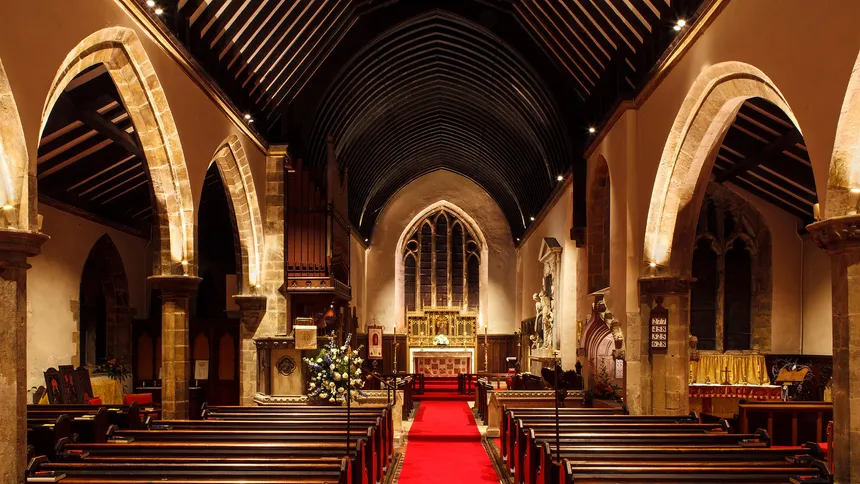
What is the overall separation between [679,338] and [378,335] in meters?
13.7

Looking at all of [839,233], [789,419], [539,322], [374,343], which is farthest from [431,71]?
[839,233]

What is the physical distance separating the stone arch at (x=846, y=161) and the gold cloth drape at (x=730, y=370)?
29.1 ft

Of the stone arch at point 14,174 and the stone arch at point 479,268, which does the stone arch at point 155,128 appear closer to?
the stone arch at point 14,174

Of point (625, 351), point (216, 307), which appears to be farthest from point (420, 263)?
point (625, 351)

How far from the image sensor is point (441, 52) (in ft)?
57.8

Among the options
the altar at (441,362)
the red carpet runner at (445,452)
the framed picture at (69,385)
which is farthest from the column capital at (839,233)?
the altar at (441,362)

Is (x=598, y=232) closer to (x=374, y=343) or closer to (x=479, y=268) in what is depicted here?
(x=374, y=343)

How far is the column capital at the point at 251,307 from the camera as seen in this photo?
13.0 meters

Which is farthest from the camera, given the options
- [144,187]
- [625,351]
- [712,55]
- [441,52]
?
[441,52]

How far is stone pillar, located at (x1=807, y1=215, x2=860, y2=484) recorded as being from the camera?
541cm

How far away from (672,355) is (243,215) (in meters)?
6.48

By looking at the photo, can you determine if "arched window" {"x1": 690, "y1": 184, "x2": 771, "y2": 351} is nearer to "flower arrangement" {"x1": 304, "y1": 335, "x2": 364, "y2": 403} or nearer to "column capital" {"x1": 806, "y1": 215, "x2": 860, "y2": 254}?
"flower arrangement" {"x1": 304, "y1": 335, "x2": 364, "y2": 403}

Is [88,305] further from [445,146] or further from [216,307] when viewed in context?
[445,146]

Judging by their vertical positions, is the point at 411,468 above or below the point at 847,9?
below
